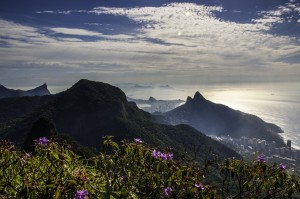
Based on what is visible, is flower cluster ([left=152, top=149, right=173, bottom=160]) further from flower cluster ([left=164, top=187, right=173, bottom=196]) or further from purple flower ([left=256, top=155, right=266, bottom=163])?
purple flower ([left=256, top=155, right=266, bottom=163])

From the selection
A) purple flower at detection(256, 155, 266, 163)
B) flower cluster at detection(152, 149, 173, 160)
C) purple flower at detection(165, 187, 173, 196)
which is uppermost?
flower cluster at detection(152, 149, 173, 160)

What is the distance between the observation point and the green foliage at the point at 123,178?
716 cm

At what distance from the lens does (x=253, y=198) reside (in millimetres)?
8938

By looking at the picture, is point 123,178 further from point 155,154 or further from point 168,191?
point 168,191

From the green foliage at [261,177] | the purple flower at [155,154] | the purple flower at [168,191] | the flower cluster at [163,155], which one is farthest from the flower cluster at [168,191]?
the green foliage at [261,177]

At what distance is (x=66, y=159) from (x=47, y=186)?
3.88 ft

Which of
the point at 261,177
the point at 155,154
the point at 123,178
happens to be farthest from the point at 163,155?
the point at 261,177

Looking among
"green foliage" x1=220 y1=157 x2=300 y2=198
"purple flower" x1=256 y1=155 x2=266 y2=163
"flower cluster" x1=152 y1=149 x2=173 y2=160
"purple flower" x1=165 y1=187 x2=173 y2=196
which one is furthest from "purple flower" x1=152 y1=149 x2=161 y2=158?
"purple flower" x1=256 y1=155 x2=266 y2=163

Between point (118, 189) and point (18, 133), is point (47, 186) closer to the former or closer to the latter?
point (118, 189)

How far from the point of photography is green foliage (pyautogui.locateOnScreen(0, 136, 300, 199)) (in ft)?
23.5

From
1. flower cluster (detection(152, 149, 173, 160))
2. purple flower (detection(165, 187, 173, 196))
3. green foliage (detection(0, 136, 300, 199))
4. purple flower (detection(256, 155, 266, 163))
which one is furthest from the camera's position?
purple flower (detection(256, 155, 266, 163))

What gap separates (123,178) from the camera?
9.08 meters

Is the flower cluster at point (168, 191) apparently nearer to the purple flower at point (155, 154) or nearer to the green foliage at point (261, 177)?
the purple flower at point (155, 154)

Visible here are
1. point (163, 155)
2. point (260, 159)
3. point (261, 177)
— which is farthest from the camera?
point (261, 177)
